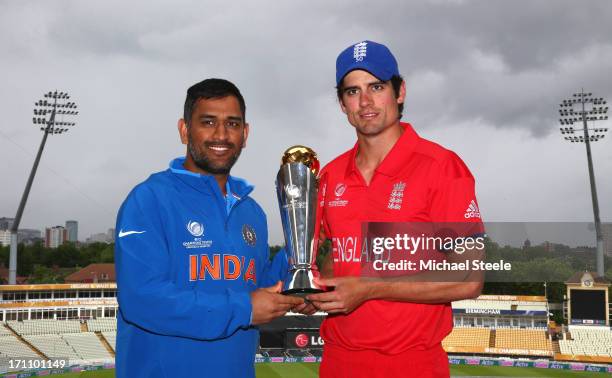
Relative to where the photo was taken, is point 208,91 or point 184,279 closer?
point 184,279

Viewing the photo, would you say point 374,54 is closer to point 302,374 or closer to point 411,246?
point 411,246

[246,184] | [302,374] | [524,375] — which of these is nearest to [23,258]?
[302,374]

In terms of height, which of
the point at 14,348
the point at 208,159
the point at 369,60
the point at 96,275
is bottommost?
the point at 14,348

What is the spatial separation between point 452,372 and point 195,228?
26756 mm

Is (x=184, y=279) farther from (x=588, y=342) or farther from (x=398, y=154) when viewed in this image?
(x=588, y=342)

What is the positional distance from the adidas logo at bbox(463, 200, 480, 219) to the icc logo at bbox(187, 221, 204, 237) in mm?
1585

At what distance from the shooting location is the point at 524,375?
27.5m

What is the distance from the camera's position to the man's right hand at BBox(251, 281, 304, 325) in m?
3.28

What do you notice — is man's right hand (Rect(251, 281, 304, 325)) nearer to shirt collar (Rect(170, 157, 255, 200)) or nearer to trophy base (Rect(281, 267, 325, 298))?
trophy base (Rect(281, 267, 325, 298))

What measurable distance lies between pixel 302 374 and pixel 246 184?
24253 millimetres

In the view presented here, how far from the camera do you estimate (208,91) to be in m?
3.57

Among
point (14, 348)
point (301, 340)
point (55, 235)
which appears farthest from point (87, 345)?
point (55, 235)

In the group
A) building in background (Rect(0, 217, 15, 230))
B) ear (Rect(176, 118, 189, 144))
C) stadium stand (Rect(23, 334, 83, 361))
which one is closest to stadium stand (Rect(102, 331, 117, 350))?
stadium stand (Rect(23, 334, 83, 361))

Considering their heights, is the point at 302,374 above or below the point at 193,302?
below
